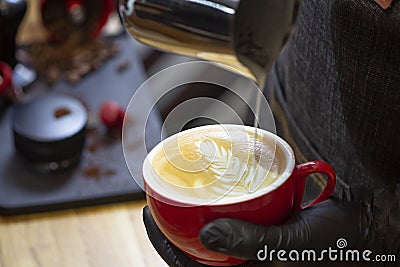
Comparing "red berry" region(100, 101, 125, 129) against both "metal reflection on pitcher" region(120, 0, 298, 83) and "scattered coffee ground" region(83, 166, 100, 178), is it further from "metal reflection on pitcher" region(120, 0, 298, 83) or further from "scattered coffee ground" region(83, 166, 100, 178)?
"metal reflection on pitcher" region(120, 0, 298, 83)

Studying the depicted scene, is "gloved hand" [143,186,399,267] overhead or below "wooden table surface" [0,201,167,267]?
overhead

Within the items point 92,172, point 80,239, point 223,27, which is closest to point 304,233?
point 223,27

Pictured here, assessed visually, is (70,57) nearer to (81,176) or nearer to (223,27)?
(81,176)

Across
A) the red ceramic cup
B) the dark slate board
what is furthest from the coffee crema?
the dark slate board

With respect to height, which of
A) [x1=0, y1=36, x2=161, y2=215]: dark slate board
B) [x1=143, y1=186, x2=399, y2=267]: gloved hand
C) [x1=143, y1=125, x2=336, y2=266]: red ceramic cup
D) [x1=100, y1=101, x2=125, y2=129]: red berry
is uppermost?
[x1=143, y1=125, x2=336, y2=266]: red ceramic cup

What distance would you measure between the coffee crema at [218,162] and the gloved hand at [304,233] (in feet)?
0.13

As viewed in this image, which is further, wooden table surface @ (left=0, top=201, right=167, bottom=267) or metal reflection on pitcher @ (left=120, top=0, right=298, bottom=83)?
wooden table surface @ (left=0, top=201, right=167, bottom=267)

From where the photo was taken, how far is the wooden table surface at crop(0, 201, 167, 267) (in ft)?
3.06

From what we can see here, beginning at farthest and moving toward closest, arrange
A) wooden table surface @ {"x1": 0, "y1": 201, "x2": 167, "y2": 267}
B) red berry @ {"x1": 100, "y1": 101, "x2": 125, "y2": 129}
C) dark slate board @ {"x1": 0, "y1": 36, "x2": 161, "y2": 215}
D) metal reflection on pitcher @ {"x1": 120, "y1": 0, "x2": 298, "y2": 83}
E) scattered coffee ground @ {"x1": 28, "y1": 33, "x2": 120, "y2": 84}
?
1. scattered coffee ground @ {"x1": 28, "y1": 33, "x2": 120, "y2": 84}
2. red berry @ {"x1": 100, "y1": 101, "x2": 125, "y2": 129}
3. dark slate board @ {"x1": 0, "y1": 36, "x2": 161, "y2": 215}
4. wooden table surface @ {"x1": 0, "y1": 201, "x2": 167, "y2": 267}
5. metal reflection on pitcher @ {"x1": 120, "y1": 0, "x2": 298, "y2": 83}

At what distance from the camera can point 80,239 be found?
98 cm

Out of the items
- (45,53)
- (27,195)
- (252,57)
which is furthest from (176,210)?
(45,53)

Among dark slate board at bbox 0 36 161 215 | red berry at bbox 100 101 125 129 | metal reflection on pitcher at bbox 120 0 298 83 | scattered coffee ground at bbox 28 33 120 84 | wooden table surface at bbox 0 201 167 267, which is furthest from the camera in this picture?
scattered coffee ground at bbox 28 33 120 84

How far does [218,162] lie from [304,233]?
11 cm

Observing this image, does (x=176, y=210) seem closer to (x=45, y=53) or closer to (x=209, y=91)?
(x=209, y=91)
